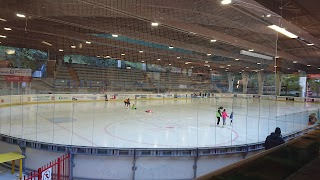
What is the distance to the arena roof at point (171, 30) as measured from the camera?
7234mm

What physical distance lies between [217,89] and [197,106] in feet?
27.7

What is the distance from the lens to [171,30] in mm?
11578

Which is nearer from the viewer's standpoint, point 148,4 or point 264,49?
point 148,4

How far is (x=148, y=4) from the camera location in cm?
716

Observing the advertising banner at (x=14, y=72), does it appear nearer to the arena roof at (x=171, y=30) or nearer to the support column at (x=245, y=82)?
the arena roof at (x=171, y=30)

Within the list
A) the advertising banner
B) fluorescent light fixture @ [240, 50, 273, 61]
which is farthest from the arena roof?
the advertising banner

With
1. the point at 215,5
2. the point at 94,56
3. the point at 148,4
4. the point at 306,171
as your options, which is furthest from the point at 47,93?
the point at 306,171

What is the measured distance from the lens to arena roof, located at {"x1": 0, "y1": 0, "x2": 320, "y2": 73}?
7.23m

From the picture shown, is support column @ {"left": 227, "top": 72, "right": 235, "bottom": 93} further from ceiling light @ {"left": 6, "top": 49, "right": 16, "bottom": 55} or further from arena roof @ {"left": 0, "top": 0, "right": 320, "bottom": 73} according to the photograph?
ceiling light @ {"left": 6, "top": 49, "right": 16, "bottom": 55}

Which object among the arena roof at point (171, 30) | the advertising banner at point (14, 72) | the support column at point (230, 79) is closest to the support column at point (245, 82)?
the arena roof at point (171, 30)

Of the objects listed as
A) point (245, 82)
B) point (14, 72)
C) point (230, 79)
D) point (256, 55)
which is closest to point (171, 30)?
point (230, 79)

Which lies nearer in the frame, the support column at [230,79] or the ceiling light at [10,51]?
the support column at [230,79]

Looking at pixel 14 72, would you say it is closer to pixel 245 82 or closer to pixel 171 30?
pixel 171 30

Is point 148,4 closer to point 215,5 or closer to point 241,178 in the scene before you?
point 215,5
